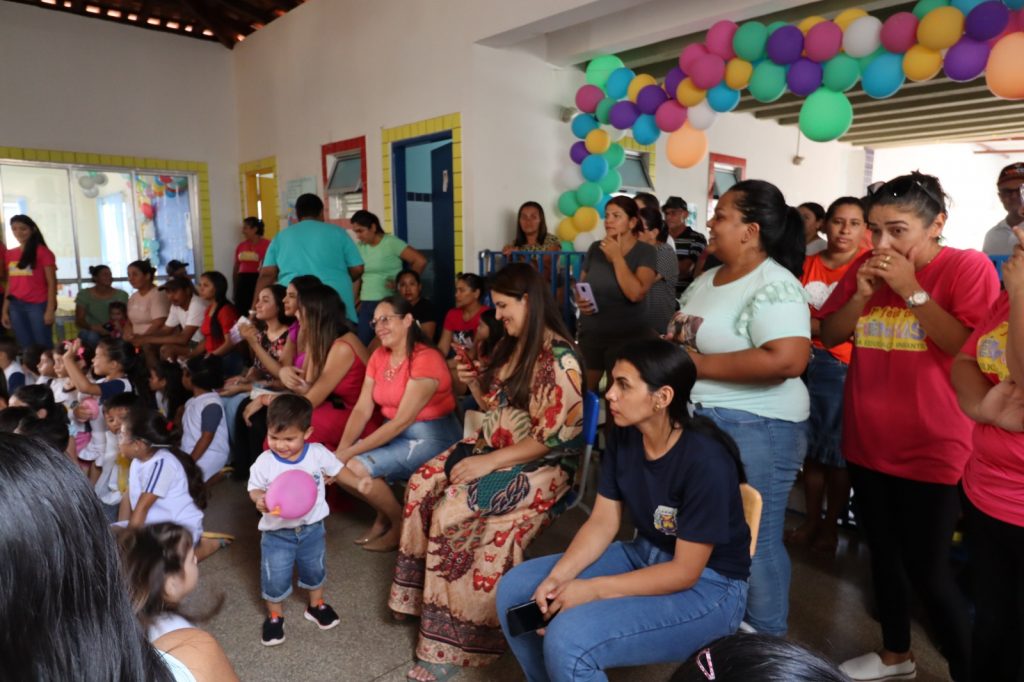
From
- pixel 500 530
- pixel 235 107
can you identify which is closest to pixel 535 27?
pixel 500 530

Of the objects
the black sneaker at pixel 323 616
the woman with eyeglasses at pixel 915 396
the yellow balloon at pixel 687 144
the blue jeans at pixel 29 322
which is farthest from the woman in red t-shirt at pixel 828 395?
the blue jeans at pixel 29 322

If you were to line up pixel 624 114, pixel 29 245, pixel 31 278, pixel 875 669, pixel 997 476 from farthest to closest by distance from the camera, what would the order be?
1. pixel 31 278
2. pixel 29 245
3. pixel 624 114
4. pixel 875 669
5. pixel 997 476

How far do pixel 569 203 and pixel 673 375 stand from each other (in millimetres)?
4082

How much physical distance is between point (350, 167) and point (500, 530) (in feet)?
16.9

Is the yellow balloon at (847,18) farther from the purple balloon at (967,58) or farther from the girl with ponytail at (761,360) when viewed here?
the girl with ponytail at (761,360)

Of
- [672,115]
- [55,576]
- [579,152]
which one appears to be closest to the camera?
[55,576]

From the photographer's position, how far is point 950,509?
1.71 meters

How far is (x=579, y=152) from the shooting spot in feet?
17.6

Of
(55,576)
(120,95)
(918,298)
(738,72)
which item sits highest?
(120,95)

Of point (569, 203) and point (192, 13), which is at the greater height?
point (192, 13)

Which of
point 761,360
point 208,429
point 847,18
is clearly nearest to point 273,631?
point 208,429

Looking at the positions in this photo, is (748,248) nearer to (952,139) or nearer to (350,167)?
(350,167)

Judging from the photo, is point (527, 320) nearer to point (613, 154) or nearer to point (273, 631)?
point (273, 631)

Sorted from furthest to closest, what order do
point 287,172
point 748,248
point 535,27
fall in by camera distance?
point 287,172, point 535,27, point 748,248
